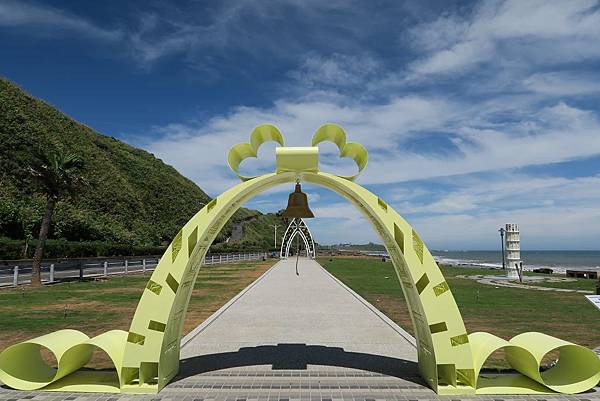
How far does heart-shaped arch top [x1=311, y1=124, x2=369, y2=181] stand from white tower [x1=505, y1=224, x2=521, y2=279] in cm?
2568

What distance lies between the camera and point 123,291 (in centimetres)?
1958

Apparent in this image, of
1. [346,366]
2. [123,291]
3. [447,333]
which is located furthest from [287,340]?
[123,291]

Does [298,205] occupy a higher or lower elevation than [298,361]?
higher

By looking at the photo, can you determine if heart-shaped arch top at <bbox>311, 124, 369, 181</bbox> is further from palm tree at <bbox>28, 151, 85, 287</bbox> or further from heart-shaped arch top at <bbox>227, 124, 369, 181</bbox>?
palm tree at <bbox>28, 151, 85, 287</bbox>

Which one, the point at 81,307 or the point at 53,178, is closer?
the point at 81,307

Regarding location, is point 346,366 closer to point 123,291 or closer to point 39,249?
point 123,291

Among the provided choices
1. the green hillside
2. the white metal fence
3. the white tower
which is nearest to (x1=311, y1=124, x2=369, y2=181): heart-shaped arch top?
the white metal fence

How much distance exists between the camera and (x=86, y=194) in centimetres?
5569

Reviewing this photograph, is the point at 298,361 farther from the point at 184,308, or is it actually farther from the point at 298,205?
the point at 298,205

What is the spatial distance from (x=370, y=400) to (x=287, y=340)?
4.14 m

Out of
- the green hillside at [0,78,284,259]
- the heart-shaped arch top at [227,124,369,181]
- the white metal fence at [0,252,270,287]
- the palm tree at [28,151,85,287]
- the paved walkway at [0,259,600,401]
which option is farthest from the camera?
the green hillside at [0,78,284,259]

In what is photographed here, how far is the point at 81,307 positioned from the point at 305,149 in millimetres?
11592

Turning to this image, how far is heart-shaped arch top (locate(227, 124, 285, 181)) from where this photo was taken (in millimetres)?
6863

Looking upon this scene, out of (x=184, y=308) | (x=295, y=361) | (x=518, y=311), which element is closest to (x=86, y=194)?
(x=518, y=311)
